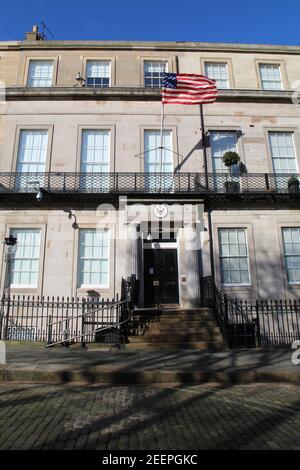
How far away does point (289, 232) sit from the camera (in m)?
14.8

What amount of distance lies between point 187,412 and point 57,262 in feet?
31.6

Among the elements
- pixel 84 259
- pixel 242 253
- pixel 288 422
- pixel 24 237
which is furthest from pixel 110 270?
pixel 288 422

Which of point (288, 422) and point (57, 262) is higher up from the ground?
point (57, 262)

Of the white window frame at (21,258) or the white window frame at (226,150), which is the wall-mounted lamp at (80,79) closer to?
the white window frame at (226,150)

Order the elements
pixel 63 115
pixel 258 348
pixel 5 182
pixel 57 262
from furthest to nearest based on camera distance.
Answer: pixel 63 115
pixel 5 182
pixel 57 262
pixel 258 348

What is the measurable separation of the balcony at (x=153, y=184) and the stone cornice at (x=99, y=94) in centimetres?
410

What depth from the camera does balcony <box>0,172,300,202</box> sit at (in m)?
14.5

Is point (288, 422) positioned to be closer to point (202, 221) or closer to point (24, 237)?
point (202, 221)

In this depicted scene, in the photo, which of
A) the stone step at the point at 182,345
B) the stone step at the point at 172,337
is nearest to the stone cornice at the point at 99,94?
the stone step at the point at 172,337

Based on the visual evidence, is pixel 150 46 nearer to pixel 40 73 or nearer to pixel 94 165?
pixel 40 73

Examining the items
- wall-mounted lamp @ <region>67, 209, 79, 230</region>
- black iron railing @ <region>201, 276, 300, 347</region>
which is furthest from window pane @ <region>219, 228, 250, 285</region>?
wall-mounted lamp @ <region>67, 209, 79, 230</region>

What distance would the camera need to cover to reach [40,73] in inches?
675

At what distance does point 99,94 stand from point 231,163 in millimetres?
7131

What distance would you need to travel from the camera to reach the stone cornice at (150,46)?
56.7ft
